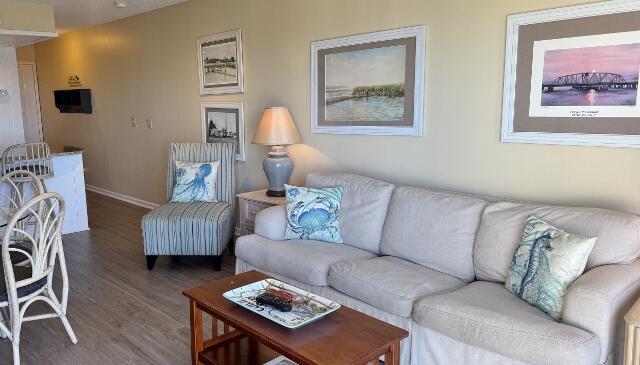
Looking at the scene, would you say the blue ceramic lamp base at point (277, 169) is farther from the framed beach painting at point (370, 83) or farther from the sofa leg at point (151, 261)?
the sofa leg at point (151, 261)

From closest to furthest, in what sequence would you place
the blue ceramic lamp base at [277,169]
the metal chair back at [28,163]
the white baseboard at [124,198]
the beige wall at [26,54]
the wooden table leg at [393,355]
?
1. the wooden table leg at [393,355]
2. the blue ceramic lamp base at [277,169]
3. the metal chair back at [28,163]
4. the white baseboard at [124,198]
5. the beige wall at [26,54]

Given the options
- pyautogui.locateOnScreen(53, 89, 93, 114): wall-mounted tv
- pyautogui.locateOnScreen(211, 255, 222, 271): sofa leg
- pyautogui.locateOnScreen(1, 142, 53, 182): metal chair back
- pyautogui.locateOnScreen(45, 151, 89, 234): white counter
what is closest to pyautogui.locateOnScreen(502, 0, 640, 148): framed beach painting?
pyautogui.locateOnScreen(211, 255, 222, 271): sofa leg

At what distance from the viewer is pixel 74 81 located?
731 cm

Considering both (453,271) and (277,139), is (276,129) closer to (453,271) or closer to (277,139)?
(277,139)

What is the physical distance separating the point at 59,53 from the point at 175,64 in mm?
3411

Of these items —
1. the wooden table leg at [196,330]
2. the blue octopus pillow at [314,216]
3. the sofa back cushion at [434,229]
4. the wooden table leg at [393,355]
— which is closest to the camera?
the wooden table leg at [393,355]

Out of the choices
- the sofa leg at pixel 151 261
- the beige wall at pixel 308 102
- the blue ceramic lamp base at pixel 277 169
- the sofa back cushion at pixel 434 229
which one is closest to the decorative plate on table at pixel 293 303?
the sofa back cushion at pixel 434 229

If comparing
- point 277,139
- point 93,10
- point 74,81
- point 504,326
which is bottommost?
point 504,326

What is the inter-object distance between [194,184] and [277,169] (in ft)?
2.67

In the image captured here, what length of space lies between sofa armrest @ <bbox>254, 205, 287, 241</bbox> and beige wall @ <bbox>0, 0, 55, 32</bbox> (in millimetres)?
3795

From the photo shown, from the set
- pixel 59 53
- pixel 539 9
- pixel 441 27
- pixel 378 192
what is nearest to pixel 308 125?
pixel 378 192

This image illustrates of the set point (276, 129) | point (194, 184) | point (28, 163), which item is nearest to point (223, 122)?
point (194, 184)

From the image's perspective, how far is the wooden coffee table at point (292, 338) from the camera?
68.3 inches

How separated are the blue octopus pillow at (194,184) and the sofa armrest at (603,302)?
304 cm
